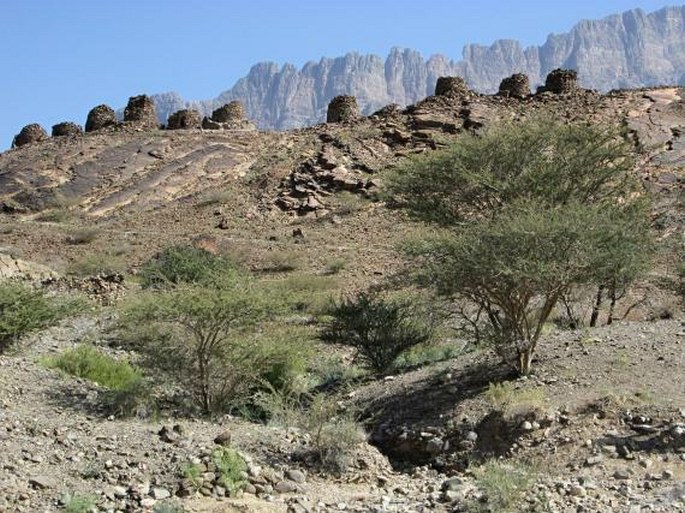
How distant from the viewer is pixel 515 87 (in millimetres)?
42719

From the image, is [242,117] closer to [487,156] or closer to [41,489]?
[487,156]

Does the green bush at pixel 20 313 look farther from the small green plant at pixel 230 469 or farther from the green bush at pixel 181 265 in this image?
the green bush at pixel 181 265

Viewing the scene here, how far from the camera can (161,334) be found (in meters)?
12.9

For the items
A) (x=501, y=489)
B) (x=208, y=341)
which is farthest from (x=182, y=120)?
(x=501, y=489)

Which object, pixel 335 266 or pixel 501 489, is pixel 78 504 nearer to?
pixel 501 489

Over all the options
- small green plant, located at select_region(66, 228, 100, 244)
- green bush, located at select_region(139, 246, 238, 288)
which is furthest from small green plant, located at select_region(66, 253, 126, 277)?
Answer: small green plant, located at select_region(66, 228, 100, 244)

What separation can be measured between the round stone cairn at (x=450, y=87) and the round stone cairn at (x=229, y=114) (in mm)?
9919

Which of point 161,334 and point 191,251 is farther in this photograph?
point 191,251

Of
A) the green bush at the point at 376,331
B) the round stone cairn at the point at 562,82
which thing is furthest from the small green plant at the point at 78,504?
the round stone cairn at the point at 562,82

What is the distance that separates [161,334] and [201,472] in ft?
12.3

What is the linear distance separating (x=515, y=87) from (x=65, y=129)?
21.8 meters

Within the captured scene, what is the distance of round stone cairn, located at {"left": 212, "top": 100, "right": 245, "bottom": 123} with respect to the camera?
4522 centimetres

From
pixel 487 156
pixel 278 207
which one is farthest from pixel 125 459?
pixel 278 207

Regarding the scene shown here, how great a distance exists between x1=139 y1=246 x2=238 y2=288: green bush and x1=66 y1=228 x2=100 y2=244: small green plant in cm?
455
